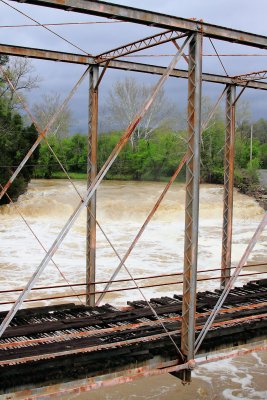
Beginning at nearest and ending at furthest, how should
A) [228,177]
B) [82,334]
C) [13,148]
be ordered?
[82,334] < [228,177] < [13,148]

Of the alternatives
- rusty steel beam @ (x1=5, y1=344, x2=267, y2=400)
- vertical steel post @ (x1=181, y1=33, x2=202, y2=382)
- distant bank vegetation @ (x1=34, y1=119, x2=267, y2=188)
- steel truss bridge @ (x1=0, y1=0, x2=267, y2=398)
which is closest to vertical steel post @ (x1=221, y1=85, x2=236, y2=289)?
steel truss bridge @ (x1=0, y1=0, x2=267, y2=398)

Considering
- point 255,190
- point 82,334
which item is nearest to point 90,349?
point 82,334

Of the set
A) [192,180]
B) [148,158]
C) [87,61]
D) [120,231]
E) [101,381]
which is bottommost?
[120,231]

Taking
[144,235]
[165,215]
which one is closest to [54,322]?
[144,235]

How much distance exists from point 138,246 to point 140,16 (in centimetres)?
2406

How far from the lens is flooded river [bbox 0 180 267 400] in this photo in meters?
12.6

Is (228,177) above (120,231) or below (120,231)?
above

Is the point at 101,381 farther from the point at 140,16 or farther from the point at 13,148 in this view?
the point at 13,148

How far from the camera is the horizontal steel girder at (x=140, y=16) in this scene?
709 centimetres

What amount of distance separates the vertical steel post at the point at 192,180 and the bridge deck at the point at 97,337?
76 centimetres

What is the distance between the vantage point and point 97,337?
8648 millimetres

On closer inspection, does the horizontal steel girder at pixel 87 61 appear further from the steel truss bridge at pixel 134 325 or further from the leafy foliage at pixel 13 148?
the leafy foliage at pixel 13 148

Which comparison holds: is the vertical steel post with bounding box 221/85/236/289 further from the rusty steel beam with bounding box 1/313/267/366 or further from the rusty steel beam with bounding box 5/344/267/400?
the rusty steel beam with bounding box 5/344/267/400

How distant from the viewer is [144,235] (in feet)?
112
